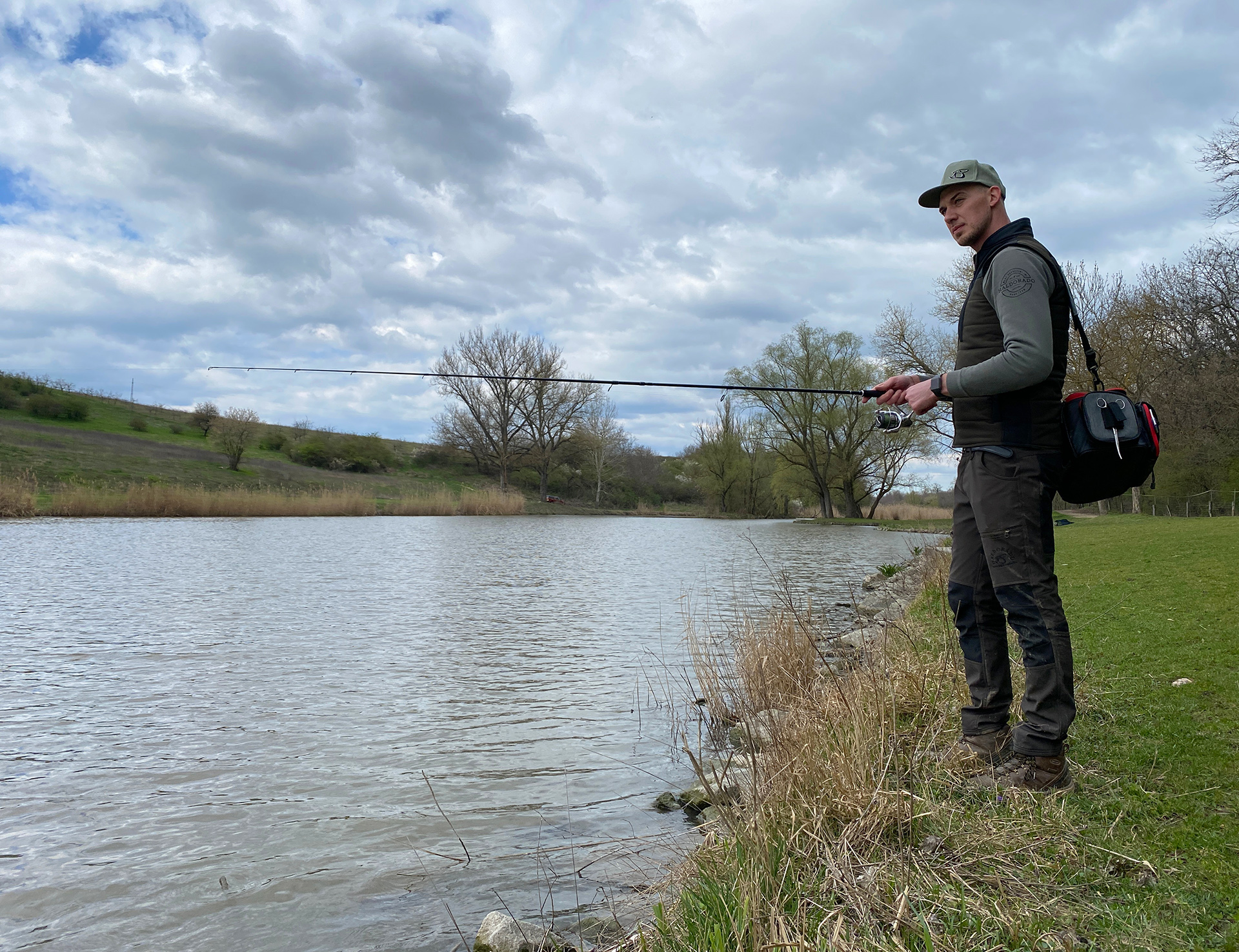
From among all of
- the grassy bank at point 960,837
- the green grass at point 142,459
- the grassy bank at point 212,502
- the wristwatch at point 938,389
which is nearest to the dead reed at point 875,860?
the grassy bank at point 960,837

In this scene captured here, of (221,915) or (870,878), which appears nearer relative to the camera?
(870,878)

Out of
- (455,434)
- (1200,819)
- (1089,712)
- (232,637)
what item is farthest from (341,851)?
(455,434)

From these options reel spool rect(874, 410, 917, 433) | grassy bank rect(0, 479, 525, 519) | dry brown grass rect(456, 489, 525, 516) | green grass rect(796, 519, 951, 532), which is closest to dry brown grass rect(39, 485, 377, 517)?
grassy bank rect(0, 479, 525, 519)

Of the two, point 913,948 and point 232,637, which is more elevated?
point 913,948

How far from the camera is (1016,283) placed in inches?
110

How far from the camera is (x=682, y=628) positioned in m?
8.73

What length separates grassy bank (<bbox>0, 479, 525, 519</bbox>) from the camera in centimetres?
2325

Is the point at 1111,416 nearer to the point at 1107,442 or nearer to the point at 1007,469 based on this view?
the point at 1107,442

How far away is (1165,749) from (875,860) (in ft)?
5.08

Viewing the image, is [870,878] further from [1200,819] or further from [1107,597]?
[1107,597]

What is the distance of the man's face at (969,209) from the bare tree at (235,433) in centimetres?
4152

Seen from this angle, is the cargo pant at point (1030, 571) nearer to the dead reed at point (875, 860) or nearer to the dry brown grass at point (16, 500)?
the dead reed at point (875, 860)

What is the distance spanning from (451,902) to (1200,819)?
2638mm

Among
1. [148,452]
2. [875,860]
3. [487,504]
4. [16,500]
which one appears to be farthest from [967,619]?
[148,452]
